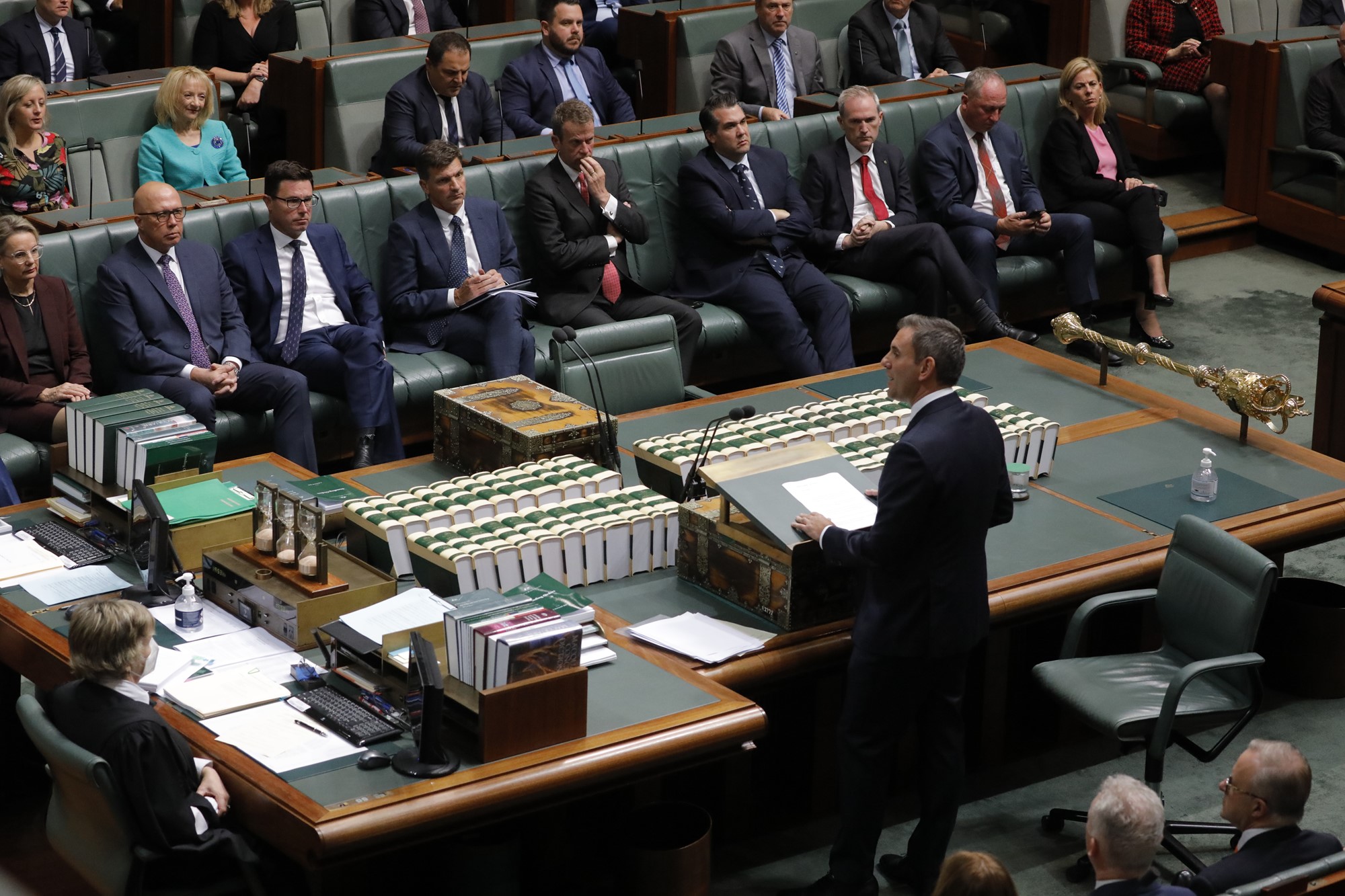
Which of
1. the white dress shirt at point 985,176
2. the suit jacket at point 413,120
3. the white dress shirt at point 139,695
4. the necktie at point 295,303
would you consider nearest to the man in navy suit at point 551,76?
the suit jacket at point 413,120

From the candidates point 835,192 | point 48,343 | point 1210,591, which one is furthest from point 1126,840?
point 835,192

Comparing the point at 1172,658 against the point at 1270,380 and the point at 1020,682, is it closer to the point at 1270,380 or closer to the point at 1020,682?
the point at 1020,682

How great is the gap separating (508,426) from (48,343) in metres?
1.80

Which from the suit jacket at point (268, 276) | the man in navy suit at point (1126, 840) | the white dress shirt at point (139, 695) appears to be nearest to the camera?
the man in navy suit at point (1126, 840)

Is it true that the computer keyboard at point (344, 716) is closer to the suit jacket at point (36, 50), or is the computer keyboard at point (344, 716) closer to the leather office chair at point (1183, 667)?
the leather office chair at point (1183, 667)

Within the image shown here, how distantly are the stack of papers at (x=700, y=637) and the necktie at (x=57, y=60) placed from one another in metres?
5.07

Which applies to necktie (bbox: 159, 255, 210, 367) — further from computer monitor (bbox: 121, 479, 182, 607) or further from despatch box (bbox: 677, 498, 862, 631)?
despatch box (bbox: 677, 498, 862, 631)

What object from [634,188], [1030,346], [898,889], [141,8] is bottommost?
[898,889]

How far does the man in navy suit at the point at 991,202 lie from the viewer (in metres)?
7.30

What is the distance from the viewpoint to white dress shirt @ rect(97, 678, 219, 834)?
10.9 ft

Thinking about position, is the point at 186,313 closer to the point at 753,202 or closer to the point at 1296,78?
the point at 753,202

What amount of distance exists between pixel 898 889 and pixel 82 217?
3597 mm

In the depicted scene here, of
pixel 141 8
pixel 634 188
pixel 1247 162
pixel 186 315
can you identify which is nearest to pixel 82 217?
pixel 186 315

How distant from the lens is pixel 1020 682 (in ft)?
15.4
